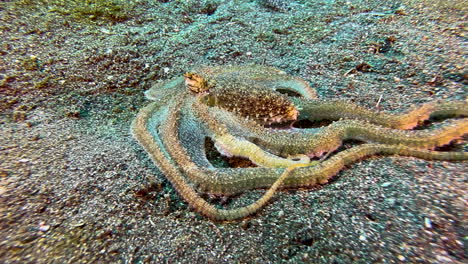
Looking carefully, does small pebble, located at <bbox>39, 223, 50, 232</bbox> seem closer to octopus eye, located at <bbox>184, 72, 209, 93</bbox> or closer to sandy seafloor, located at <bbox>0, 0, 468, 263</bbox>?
sandy seafloor, located at <bbox>0, 0, 468, 263</bbox>

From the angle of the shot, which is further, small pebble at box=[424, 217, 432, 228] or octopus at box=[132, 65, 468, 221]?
octopus at box=[132, 65, 468, 221]

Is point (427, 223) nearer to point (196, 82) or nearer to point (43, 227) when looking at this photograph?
point (196, 82)

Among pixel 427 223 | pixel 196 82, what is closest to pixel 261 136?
pixel 196 82

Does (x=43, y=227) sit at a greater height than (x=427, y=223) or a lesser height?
lesser

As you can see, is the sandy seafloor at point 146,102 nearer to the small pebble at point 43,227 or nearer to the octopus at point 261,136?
the small pebble at point 43,227

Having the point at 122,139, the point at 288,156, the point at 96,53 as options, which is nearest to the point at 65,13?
the point at 96,53

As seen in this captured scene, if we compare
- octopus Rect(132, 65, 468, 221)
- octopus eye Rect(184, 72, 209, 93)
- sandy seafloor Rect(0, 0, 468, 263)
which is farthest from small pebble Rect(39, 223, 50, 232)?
octopus eye Rect(184, 72, 209, 93)

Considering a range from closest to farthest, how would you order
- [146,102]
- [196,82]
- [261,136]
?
[261,136] → [196,82] → [146,102]

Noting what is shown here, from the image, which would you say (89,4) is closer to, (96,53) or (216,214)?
(96,53)
